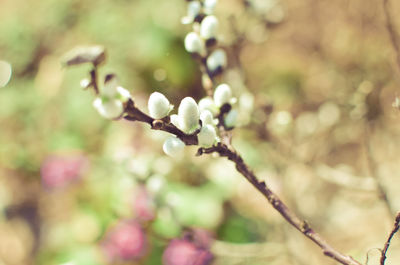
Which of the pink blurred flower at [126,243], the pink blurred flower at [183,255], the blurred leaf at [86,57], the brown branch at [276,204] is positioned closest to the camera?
the blurred leaf at [86,57]

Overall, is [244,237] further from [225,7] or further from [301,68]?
[225,7]

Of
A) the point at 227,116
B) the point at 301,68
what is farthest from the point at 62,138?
the point at 227,116

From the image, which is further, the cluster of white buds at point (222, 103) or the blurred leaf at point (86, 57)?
the cluster of white buds at point (222, 103)

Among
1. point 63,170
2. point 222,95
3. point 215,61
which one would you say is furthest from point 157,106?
point 63,170

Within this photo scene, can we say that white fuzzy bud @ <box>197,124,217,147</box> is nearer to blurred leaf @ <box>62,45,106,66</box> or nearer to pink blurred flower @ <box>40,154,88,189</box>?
blurred leaf @ <box>62,45,106,66</box>

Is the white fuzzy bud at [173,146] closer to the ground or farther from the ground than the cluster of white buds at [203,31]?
closer to the ground

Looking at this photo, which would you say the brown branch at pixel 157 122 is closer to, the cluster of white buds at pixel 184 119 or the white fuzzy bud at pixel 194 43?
the cluster of white buds at pixel 184 119

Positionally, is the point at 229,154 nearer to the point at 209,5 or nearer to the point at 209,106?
the point at 209,106

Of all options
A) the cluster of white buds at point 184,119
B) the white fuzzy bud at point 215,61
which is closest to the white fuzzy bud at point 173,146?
the cluster of white buds at point 184,119
